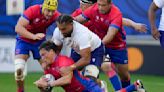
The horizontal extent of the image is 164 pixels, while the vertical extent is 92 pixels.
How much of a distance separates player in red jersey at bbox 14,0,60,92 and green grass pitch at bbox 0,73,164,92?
165 centimetres

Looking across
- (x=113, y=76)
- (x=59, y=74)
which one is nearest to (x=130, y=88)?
(x=113, y=76)

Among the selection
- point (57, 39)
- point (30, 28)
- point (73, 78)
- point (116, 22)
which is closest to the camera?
point (73, 78)

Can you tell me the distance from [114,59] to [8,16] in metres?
6.40

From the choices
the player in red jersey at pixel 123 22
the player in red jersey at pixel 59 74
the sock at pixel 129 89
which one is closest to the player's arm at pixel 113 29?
the player in red jersey at pixel 123 22

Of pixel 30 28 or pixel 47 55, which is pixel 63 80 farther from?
pixel 30 28

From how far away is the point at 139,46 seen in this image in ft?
57.8

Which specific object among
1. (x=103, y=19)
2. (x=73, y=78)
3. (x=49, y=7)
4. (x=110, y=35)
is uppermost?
(x=49, y=7)

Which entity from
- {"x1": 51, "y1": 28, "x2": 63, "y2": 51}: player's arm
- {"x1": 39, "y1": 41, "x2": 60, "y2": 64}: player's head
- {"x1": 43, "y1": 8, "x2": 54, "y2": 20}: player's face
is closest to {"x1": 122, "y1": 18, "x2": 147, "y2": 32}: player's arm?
{"x1": 43, "y1": 8, "x2": 54, "y2": 20}: player's face

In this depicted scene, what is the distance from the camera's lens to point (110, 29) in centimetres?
1158

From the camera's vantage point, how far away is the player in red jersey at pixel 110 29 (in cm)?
1164

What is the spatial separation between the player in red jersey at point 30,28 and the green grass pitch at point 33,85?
165cm

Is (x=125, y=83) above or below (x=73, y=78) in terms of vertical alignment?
below

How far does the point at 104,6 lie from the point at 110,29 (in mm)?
400

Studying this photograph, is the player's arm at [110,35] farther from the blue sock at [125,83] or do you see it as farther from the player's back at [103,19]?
the blue sock at [125,83]
